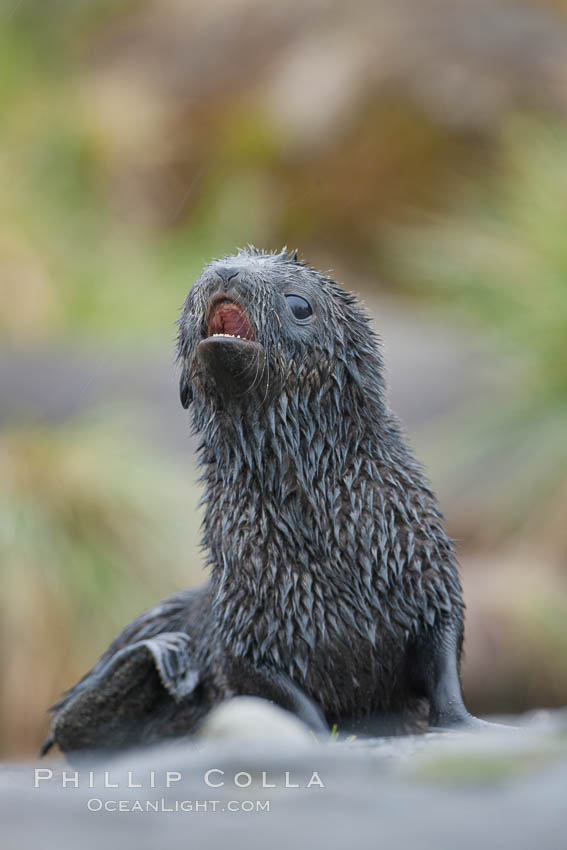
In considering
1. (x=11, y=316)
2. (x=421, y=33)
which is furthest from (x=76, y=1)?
(x=11, y=316)

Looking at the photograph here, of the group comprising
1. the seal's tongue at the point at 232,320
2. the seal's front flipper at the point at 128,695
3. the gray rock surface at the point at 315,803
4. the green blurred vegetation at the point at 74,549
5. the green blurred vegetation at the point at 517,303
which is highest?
the green blurred vegetation at the point at 517,303

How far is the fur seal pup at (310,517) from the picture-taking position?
10.3 ft

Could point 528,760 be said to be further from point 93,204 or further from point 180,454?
point 93,204

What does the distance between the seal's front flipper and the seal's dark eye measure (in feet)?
3.54

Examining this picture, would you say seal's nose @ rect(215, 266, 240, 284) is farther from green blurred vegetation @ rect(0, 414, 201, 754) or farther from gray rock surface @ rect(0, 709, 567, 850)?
green blurred vegetation @ rect(0, 414, 201, 754)

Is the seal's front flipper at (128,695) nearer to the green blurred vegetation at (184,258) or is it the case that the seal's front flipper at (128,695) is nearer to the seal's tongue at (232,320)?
the seal's tongue at (232,320)

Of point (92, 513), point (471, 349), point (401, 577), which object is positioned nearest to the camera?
point (401, 577)

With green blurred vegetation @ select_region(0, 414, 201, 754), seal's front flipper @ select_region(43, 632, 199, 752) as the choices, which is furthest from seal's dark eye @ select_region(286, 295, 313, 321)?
green blurred vegetation @ select_region(0, 414, 201, 754)

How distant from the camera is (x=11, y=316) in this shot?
348 inches

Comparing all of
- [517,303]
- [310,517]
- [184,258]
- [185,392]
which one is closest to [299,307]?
[185,392]

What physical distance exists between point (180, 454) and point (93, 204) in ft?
12.2

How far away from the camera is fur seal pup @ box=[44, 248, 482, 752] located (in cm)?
313

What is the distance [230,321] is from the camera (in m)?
3.11

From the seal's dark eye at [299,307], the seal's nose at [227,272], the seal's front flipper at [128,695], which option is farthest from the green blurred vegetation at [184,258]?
the seal's nose at [227,272]
